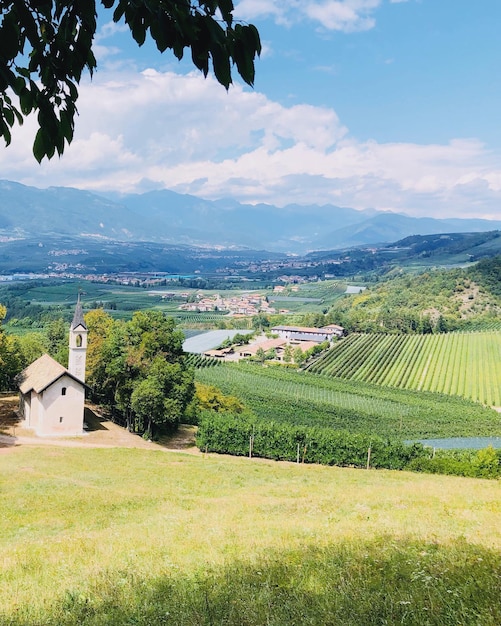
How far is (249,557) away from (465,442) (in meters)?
54.7

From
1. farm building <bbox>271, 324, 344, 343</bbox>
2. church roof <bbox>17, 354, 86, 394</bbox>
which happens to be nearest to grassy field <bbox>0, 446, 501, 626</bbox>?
church roof <bbox>17, 354, 86, 394</bbox>

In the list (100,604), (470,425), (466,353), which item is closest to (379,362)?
(466,353)

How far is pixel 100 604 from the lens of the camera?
614cm

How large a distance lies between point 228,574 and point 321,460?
30.5m

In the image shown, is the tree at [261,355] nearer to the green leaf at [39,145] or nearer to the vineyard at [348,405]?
the vineyard at [348,405]

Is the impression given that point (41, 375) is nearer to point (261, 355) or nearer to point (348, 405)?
point (348, 405)

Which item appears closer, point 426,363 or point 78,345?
point 78,345

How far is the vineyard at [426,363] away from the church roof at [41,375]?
6244 cm

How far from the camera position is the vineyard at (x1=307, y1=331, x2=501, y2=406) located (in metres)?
88.0

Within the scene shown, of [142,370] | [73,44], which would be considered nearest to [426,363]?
[142,370]

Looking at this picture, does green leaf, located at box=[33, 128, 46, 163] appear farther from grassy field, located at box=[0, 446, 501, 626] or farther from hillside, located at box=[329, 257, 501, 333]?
hillside, located at box=[329, 257, 501, 333]

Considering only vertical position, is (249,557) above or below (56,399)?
above

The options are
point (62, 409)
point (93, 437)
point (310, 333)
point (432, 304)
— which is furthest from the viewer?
point (432, 304)

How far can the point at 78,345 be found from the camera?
36719mm
